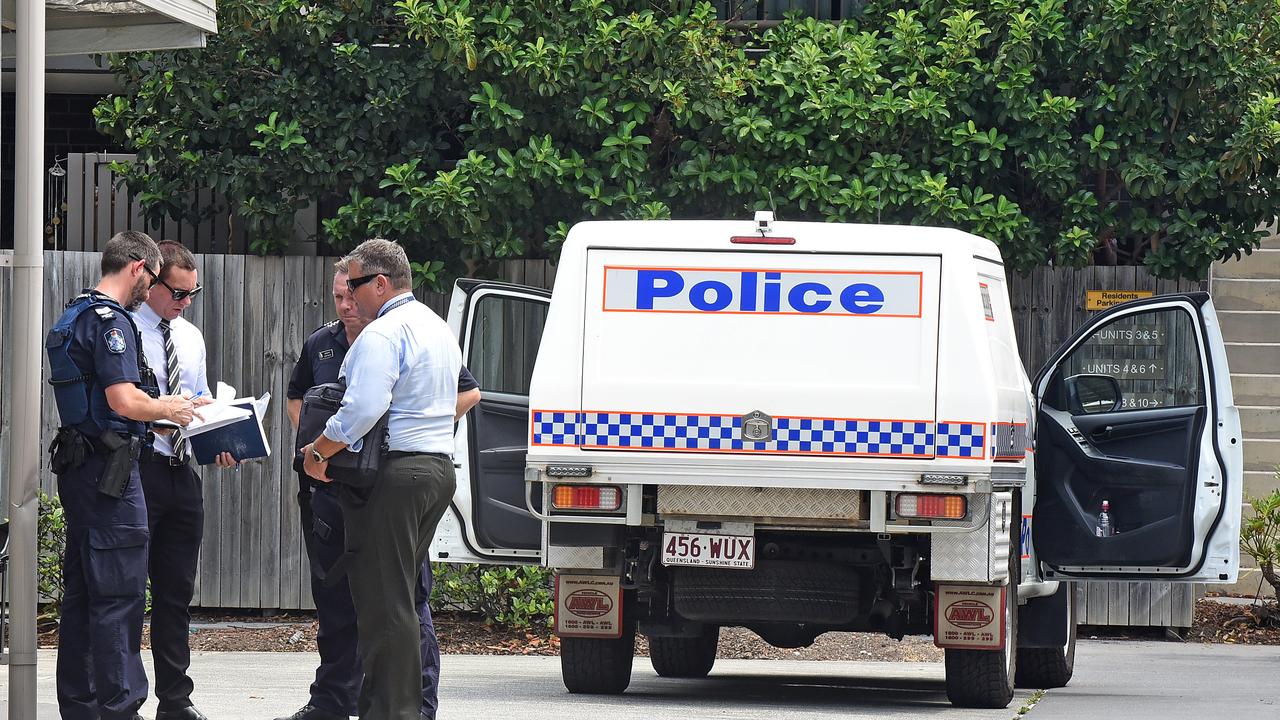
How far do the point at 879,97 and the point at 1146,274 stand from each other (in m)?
2.11

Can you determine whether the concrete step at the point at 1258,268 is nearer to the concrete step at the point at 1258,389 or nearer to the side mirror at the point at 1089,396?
the concrete step at the point at 1258,389

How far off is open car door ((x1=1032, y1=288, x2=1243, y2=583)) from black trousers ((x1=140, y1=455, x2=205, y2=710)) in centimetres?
442

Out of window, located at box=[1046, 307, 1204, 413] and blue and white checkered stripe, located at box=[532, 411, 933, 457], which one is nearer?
blue and white checkered stripe, located at box=[532, 411, 933, 457]

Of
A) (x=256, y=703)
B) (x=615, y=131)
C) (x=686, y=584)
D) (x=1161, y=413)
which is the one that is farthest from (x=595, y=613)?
(x=615, y=131)

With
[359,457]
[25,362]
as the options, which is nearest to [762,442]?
[359,457]

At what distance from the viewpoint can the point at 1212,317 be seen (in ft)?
30.2

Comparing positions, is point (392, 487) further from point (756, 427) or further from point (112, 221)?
point (112, 221)

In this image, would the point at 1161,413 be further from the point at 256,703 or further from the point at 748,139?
the point at 256,703

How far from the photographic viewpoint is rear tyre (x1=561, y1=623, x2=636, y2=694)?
9234 mm

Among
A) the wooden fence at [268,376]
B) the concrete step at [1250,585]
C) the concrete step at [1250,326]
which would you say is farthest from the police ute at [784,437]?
the concrete step at [1250,326]

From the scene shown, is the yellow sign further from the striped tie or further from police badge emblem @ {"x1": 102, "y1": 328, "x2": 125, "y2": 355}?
police badge emblem @ {"x1": 102, "y1": 328, "x2": 125, "y2": 355}

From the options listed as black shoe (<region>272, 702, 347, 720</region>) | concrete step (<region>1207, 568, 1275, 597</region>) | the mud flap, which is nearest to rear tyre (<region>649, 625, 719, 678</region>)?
the mud flap

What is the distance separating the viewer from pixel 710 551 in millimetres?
8531

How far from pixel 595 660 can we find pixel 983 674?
1885 millimetres
